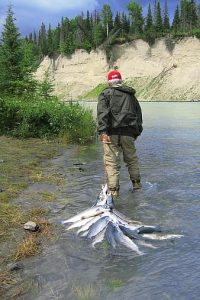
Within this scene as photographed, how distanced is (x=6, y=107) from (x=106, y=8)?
400 feet

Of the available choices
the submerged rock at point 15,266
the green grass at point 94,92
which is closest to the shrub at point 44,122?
the submerged rock at point 15,266

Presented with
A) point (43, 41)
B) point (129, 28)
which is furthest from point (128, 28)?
point (43, 41)

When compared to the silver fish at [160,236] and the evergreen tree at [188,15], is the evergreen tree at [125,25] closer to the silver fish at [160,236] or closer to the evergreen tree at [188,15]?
the evergreen tree at [188,15]

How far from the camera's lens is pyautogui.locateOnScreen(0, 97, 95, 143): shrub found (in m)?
17.8

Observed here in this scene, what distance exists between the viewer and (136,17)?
128500mm

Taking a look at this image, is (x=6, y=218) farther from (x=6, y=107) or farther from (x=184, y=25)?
(x=184, y=25)

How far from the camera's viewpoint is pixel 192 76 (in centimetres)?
9112

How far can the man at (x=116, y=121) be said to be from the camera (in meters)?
8.61

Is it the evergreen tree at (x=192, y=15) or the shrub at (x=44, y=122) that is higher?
the evergreen tree at (x=192, y=15)

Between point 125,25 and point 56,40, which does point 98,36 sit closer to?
point 125,25

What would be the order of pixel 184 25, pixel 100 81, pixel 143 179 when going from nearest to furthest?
pixel 143 179
pixel 100 81
pixel 184 25

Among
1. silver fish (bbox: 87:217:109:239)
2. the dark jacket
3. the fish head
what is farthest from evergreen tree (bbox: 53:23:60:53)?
silver fish (bbox: 87:217:109:239)

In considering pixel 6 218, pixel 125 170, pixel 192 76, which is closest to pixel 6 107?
pixel 125 170

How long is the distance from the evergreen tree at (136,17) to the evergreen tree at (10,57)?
309 feet
